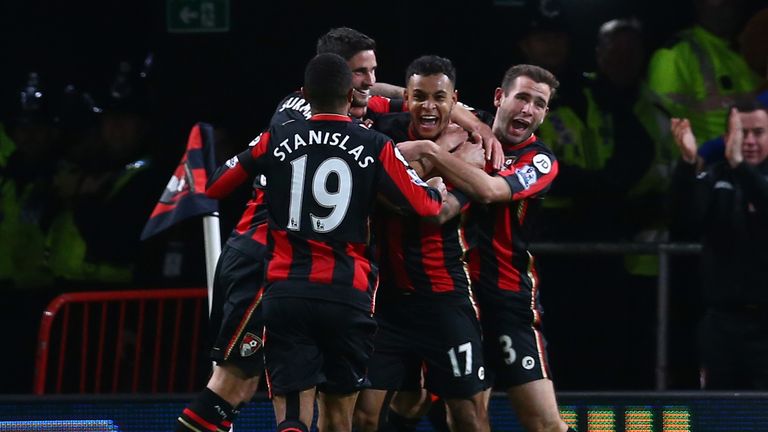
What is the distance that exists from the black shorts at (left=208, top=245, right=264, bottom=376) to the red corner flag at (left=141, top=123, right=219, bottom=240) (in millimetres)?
729

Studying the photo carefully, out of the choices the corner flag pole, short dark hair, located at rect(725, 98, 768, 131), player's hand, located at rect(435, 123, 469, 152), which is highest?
short dark hair, located at rect(725, 98, 768, 131)

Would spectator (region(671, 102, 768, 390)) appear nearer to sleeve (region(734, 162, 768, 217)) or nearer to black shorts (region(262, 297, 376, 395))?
sleeve (region(734, 162, 768, 217))

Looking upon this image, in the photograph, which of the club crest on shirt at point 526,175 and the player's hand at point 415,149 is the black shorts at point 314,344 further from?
the club crest on shirt at point 526,175

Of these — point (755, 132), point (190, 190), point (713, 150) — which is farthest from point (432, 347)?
point (713, 150)

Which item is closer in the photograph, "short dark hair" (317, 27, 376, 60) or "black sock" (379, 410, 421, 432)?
"short dark hair" (317, 27, 376, 60)

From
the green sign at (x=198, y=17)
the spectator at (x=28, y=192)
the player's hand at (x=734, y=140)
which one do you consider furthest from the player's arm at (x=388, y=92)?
the spectator at (x=28, y=192)

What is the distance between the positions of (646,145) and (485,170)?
2.05 m

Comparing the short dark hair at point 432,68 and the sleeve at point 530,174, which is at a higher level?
the short dark hair at point 432,68

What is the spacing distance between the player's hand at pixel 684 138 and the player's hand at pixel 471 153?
150 centimetres

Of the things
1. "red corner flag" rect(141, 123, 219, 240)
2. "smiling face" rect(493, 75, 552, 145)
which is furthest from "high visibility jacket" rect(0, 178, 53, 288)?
"smiling face" rect(493, 75, 552, 145)

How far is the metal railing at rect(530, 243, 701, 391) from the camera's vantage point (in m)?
8.13

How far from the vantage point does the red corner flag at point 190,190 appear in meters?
7.18

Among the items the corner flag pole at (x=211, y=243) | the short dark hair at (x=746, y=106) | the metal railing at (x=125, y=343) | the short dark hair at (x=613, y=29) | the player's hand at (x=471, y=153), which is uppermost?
the short dark hair at (x=613, y=29)

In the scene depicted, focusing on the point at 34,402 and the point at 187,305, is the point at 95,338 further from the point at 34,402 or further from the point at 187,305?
the point at 34,402
